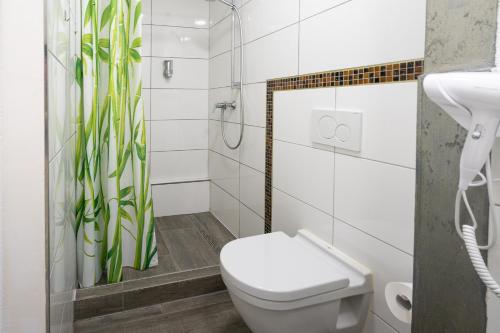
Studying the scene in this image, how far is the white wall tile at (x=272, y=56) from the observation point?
1.89 metres

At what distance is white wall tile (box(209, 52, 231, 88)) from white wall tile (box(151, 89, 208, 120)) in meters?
0.17

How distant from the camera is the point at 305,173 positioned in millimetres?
1809

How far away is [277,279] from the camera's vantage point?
1346 millimetres

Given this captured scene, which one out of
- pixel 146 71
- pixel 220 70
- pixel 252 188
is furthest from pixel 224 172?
pixel 146 71

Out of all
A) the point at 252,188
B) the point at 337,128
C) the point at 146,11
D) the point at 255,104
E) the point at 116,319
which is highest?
the point at 146,11

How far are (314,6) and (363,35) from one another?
1.23 ft

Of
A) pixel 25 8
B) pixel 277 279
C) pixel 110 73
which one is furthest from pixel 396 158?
pixel 110 73

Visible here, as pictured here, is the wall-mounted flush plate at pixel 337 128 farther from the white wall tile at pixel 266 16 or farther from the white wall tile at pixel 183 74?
the white wall tile at pixel 183 74

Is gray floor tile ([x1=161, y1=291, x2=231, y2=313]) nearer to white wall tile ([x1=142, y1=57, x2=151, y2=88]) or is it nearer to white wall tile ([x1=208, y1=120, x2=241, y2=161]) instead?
white wall tile ([x1=208, y1=120, x2=241, y2=161])

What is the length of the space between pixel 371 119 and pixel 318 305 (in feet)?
2.22

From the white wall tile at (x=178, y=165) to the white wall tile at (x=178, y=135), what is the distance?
0.05m

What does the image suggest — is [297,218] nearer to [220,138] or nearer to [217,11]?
[220,138]

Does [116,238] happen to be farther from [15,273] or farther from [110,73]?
[15,273]

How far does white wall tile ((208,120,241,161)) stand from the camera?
2.67 m
